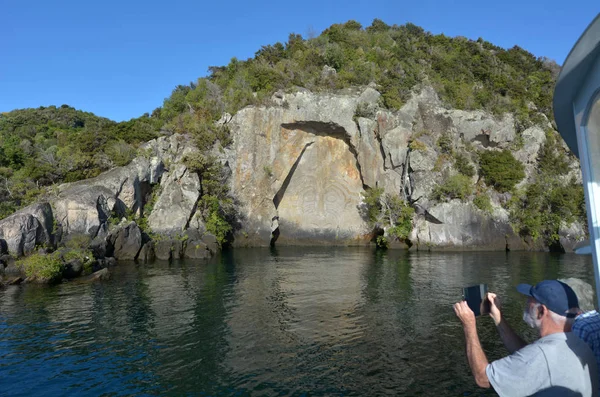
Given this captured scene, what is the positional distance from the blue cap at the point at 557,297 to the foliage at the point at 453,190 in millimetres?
34833

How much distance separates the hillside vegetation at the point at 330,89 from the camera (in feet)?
118

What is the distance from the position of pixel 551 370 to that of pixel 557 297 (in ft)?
2.03

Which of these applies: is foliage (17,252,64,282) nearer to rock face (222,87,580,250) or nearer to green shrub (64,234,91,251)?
green shrub (64,234,91,251)

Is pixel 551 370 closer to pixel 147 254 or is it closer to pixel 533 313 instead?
pixel 533 313

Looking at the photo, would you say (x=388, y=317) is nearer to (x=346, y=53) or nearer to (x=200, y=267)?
(x=200, y=267)

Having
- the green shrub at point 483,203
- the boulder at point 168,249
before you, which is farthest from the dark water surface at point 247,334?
the green shrub at point 483,203

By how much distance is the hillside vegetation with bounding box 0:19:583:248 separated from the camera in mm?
36031

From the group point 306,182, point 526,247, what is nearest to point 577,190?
point 526,247

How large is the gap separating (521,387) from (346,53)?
50877mm

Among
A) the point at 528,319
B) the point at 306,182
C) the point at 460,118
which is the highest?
the point at 460,118

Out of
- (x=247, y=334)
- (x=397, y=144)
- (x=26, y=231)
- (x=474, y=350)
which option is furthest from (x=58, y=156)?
(x=474, y=350)

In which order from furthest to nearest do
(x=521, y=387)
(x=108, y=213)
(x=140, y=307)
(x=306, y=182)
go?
(x=306, y=182)
(x=108, y=213)
(x=140, y=307)
(x=521, y=387)

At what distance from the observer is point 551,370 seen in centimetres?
333

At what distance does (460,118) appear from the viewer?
136ft
